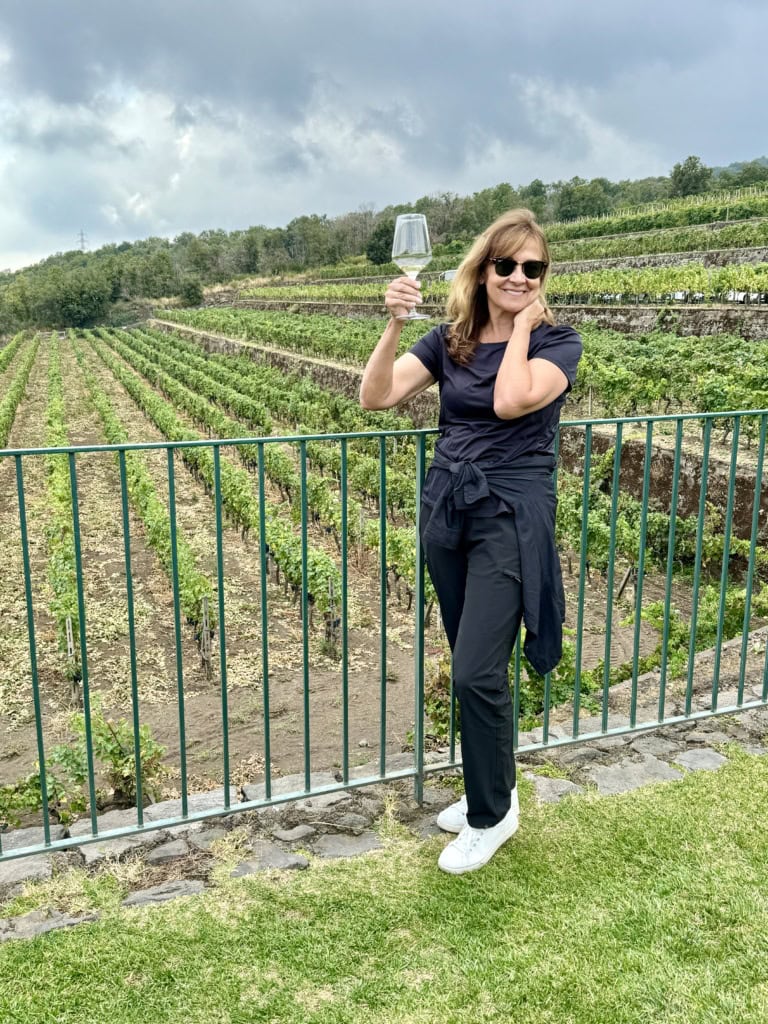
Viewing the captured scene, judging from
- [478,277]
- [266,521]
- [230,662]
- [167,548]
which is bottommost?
[230,662]

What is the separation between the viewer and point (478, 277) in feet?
8.22

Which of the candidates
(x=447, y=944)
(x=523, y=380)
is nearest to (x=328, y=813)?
(x=447, y=944)

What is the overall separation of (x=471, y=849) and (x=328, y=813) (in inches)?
25.6

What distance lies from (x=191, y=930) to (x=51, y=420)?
19922 mm

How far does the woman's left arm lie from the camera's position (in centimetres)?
234

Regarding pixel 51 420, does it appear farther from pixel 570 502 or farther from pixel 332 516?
pixel 570 502

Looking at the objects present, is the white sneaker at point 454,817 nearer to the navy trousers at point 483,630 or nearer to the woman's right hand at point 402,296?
the navy trousers at point 483,630

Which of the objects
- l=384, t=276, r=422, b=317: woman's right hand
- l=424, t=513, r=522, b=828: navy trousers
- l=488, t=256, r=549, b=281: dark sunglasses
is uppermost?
A: l=488, t=256, r=549, b=281: dark sunglasses

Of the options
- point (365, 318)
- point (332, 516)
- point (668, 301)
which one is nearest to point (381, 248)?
point (365, 318)

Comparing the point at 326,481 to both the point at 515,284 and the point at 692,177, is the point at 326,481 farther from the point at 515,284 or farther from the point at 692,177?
the point at 692,177

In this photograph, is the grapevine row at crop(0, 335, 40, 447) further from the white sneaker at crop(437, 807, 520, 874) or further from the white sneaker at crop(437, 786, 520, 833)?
the white sneaker at crop(437, 807, 520, 874)

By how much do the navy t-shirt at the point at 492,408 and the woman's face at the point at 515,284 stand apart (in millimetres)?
95

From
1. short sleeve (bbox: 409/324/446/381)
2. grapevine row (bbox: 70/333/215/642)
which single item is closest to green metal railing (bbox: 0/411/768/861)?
short sleeve (bbox: 409/324/446/381)

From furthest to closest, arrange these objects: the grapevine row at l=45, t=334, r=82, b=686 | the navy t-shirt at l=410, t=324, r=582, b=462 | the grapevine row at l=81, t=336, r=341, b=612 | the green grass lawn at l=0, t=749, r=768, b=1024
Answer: the grapevine row at l=81, t=336, r=341, b=612, the grapevine row at l=45, t=334, r=82, b=686, the navy t-shirt at l=410, t=324, r=582, b=462, the green grass lawn at l=0, t=749, r=768, b=1024
